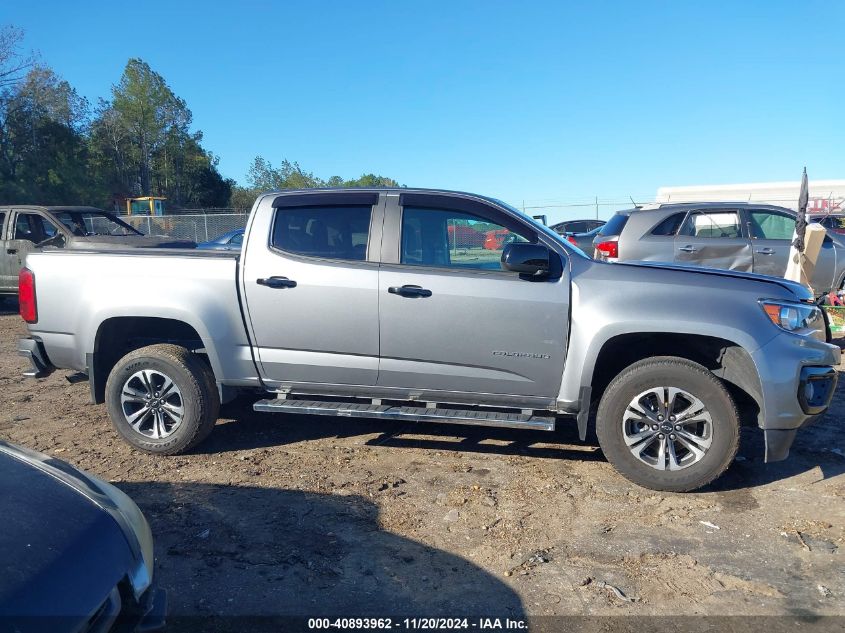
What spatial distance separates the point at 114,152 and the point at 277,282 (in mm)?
62964

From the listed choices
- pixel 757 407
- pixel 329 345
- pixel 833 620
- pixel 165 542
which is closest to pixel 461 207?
pixel 329 345

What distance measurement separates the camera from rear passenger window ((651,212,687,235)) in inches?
373

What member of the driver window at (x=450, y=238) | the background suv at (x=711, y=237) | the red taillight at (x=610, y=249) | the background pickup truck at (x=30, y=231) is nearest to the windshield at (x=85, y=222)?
the background pickup truck at (x=30, y=231)

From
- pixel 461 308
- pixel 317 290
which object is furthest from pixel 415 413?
pixel 317 290

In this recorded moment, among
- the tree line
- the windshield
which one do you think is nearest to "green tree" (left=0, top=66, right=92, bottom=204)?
the tree line

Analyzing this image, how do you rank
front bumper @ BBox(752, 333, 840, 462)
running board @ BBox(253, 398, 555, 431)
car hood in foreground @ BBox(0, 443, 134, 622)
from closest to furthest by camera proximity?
car hood in foreground @ BBox(0, 443, 134, 622)
front bumper @ BBox(752, 333, 840, 462)
running board @ BBox(253, 398, 555, 431)

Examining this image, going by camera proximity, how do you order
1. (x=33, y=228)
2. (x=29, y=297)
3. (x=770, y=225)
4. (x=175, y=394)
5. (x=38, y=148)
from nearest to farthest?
(x=175, y=394) < (x=29, y=297) < (x=770, y=225) < (x=33, y=228) < (x=38, y=148)

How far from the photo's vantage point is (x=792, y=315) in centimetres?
414

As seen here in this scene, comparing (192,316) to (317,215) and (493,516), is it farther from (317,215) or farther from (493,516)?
(493,516)

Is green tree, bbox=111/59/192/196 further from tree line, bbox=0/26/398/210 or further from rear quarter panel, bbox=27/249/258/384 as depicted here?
rear quarter panel, bbox=27/249/258/384

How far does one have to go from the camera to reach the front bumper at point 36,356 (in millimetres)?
5008

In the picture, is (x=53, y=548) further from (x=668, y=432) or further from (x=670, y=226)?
(x=670, y=226)

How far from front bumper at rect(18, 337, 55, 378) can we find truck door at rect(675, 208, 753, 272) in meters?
7.98

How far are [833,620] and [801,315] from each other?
6.56ft
